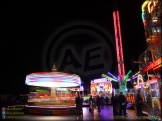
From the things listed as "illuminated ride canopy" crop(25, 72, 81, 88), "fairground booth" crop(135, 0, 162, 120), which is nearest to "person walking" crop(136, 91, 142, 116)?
"fairground booth" crop(135, 0, 162, 120)

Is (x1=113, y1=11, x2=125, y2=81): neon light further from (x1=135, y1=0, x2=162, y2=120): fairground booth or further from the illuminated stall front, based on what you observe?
(x1=135, y1=0, x2=162, y2=120): fairground booth

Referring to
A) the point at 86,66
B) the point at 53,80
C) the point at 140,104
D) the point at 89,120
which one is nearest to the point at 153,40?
the point at 140,104

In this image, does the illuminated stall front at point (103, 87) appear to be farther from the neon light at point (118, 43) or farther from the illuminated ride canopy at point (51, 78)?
the illuminated ride canopy at point (51, 78)

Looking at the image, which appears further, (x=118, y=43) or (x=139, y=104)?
(x=118, y=43)

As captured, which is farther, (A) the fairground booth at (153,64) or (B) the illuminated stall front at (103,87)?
(B) the illuminated stall front at (103,87)

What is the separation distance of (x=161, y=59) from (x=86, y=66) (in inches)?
748

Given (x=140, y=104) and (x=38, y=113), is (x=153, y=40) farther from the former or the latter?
(x=38, y=113)

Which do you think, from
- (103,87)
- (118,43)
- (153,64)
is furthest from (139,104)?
(103,87)

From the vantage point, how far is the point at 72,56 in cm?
2628

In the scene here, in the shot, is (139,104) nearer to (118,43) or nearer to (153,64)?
(153,64)

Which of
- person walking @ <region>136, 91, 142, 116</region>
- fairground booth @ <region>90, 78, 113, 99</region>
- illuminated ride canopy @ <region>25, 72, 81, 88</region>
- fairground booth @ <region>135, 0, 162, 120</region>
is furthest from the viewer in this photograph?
fairground booth @ <region>90, 78, 113, 99</region>

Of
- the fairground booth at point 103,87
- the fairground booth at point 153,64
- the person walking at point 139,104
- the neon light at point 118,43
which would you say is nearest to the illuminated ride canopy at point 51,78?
the person walking at point 139,104

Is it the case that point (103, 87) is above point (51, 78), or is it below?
below

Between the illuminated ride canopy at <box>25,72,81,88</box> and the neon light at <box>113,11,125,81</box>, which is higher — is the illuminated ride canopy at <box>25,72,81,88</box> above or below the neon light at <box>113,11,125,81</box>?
below
